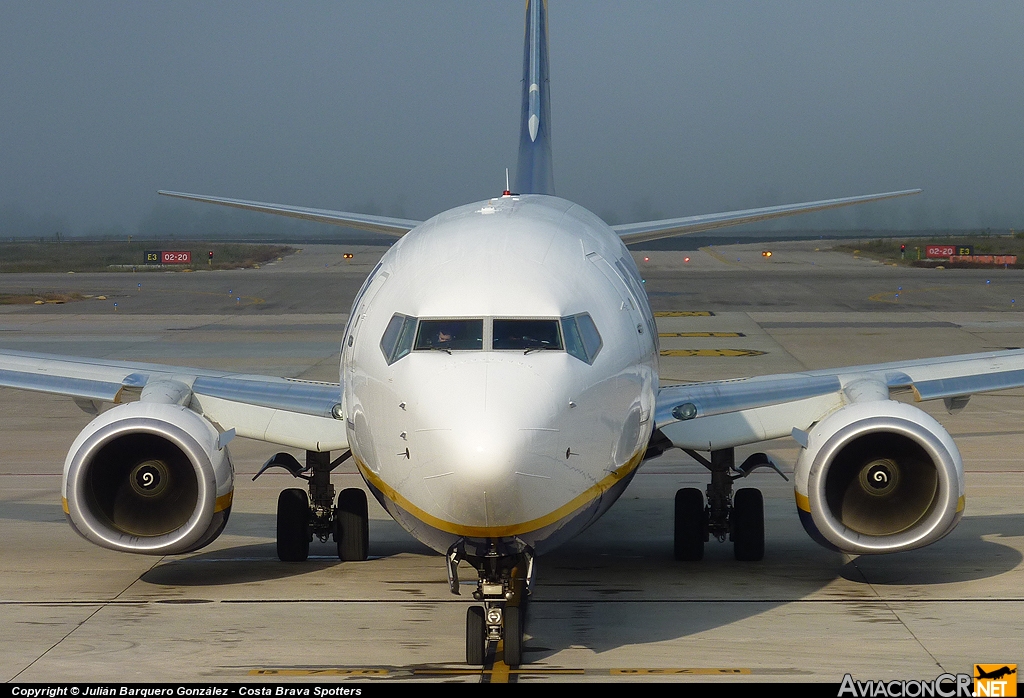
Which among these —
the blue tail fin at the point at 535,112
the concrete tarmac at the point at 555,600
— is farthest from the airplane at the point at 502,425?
the blue tail fin at the point at 535,112

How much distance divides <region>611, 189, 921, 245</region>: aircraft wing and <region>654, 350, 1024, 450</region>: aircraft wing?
13.8 feet

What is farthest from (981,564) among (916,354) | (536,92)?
(916,354)

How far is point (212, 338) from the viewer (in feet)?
125

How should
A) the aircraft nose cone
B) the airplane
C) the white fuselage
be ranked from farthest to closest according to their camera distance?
the airplane < the white fuselage < the aircraft nose cone

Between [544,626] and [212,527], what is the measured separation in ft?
11.2

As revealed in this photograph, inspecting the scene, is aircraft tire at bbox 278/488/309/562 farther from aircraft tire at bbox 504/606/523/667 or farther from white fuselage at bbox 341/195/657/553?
aircraft tire at bbox 504/606/523/667

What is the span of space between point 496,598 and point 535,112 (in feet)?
44.6

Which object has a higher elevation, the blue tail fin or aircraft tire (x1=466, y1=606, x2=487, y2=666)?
the blue tail fin

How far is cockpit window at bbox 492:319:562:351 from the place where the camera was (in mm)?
9531

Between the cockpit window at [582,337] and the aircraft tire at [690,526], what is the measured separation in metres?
3.87

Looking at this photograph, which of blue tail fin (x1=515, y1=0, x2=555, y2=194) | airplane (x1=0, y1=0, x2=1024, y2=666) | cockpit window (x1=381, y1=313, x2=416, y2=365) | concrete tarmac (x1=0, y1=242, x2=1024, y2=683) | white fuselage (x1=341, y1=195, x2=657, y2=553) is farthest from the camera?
blue tail fin (x1=515, y1=0, x2=555, y2=194)

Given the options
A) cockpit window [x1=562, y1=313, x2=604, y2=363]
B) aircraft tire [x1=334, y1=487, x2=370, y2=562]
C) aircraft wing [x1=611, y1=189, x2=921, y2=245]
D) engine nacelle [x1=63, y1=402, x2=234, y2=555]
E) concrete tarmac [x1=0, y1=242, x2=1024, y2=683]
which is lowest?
concrete tarmac [x1=0, y1=242, x2=1024, y2=683]

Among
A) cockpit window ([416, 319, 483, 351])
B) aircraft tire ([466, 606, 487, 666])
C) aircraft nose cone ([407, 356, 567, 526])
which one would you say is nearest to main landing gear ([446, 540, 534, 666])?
aircraft tire ([466, 606, 487, 666])

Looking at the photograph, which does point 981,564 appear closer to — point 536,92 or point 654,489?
point 654,489
